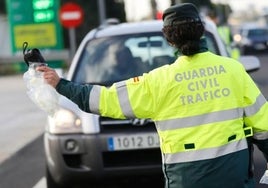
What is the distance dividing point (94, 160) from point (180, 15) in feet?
10.4

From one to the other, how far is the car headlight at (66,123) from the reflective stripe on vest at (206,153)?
3.15 metres

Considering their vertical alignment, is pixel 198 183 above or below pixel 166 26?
below

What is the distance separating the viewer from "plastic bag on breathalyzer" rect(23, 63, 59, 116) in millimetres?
3287

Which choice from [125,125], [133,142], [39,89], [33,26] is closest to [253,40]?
[33,26]

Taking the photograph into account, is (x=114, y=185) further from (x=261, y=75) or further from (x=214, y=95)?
(x=261, y=75)

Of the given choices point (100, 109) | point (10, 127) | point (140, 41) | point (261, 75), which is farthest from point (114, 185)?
point (261, 75)

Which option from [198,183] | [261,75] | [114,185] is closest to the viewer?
[198,183]

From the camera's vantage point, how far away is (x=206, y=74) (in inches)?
127

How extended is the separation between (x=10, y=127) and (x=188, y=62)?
978 centimetres

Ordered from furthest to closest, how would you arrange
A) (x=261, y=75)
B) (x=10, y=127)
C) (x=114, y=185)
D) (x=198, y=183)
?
(x=261, y=75) < (x=10, y=127) < (x=114, y=185) < (x=198, y=183)

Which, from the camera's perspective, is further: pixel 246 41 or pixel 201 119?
pixel 246 41

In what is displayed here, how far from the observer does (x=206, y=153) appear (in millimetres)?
3189

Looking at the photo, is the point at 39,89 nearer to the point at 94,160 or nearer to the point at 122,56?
the point at 94,160

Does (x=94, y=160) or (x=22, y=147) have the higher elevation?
(x=94, y=160)
